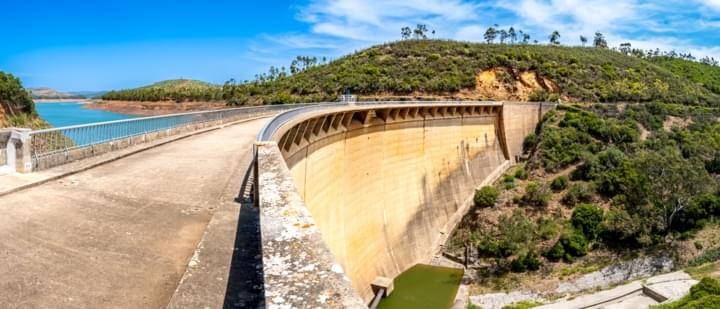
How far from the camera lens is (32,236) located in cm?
561

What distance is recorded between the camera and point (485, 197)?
30234mm

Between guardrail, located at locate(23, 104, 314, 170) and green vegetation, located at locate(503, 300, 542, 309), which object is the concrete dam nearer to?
guardrail, located at locate(23, 104, 314, 170)

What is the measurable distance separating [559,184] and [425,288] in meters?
13.3

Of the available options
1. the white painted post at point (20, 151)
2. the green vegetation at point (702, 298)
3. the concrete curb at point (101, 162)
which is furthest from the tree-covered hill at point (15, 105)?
the green vegetation at point (702, 298)

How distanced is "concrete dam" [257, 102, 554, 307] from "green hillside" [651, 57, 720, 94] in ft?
169

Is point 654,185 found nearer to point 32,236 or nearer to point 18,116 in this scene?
point 32,236

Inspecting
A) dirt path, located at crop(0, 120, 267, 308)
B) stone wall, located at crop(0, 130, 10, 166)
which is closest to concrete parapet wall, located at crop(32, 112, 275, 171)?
stone wall, located at crop(0, 130, 10, 166)

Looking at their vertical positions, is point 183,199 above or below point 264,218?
below

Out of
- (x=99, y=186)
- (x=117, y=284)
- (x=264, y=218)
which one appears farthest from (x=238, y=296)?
(x=99, y=186)

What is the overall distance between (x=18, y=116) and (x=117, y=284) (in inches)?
1507

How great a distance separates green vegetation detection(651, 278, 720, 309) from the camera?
48.6 ft

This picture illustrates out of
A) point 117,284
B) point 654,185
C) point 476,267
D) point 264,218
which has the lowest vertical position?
point 476,267

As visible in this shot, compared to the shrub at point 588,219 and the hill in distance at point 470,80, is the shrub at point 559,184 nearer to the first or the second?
the shrub at point 588,219

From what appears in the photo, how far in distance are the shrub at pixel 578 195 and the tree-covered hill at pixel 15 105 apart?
36.5 metres
